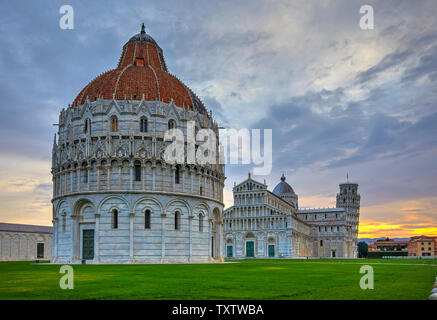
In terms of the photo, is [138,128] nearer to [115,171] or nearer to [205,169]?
[115,171]

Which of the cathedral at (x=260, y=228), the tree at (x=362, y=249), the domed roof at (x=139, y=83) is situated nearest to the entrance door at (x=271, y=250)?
the cathedral at (x=260, y=228)

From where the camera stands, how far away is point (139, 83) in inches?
2238

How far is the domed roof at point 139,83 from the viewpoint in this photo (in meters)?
55.8

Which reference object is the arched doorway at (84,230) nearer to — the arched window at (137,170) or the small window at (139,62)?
the arched window at (137,170)

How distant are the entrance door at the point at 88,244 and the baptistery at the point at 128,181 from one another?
110 mm

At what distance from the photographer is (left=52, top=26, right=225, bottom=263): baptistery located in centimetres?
5050

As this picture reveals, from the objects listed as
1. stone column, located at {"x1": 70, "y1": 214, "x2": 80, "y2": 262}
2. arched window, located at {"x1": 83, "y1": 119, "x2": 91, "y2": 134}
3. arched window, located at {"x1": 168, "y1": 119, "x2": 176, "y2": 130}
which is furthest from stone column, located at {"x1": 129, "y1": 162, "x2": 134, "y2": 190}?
stone column, located at {"x1": 70, "y1": 214, "x2": 80, "y2": 262}

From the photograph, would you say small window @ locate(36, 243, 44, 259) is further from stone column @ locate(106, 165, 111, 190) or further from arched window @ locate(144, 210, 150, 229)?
arched window @ locate(144, 210, 150, 229)

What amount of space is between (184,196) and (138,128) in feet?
31.0

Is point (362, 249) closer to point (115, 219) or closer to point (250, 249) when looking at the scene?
point (250, 249)

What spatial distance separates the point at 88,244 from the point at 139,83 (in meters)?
20.1

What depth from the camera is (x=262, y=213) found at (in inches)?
4788
